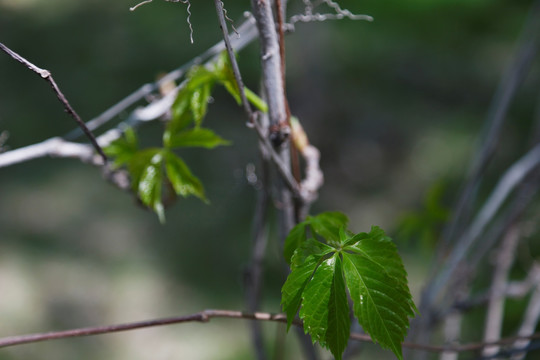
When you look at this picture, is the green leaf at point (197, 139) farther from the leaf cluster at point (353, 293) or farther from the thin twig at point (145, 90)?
the leaf cluster at point (353, 293)

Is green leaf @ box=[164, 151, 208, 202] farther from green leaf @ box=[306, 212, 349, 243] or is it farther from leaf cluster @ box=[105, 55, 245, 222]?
green leaf @ box=[306, 212, 349, 243]

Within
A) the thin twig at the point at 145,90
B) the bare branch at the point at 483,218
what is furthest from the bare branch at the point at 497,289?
the thin twig at the point at 145,90

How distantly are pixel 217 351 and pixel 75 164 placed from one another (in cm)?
170

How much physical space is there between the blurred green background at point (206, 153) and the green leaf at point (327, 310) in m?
0.79

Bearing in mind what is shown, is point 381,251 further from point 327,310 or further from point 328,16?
point 328,16

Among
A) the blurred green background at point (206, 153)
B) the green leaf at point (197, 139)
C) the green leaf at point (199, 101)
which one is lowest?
the blurred green background at point (206, 153)

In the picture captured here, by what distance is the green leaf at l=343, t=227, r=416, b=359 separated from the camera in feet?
1.45

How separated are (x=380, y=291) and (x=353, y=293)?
3 centimetres

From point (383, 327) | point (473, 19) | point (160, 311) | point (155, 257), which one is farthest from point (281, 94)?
point (473, 19)

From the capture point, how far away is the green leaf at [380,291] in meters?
0.44

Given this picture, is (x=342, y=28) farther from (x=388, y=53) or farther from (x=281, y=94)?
(x=281, y=94)

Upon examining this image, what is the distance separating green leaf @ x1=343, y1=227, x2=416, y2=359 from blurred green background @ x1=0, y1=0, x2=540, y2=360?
0.76 metres

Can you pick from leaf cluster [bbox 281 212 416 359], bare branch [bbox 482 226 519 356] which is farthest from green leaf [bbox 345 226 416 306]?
bare branch [bbox 482 226 519 356]

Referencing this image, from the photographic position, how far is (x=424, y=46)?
4.45 m
